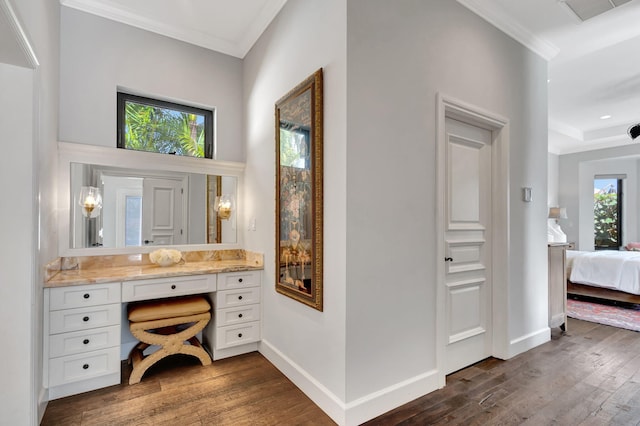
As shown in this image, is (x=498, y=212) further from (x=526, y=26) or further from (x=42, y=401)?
(x=42, y=401)

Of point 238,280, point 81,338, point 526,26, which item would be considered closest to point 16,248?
point 81,338

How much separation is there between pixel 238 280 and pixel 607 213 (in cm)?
869

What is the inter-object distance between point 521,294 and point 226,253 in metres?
2.80

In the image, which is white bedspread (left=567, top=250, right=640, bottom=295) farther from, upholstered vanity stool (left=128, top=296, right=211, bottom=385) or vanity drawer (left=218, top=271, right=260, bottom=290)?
upholstered vanity stool (left=128, top=296, right=211, bottom=385)

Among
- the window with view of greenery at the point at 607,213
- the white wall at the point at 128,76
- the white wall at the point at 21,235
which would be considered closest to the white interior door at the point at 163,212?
the white wall at the point at 128,76

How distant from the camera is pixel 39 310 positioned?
6.29 ft

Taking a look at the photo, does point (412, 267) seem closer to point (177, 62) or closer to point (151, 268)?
point (151, 268)

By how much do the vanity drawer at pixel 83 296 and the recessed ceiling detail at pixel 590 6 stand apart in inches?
158

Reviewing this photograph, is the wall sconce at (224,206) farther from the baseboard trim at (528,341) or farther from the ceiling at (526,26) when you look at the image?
the baseboard trim at (528,341)

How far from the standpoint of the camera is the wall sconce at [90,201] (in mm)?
2562

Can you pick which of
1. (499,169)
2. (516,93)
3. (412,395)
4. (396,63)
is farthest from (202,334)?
(516,93)

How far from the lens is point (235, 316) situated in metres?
2.72

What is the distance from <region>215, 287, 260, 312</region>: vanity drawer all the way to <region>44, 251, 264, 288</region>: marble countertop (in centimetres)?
19

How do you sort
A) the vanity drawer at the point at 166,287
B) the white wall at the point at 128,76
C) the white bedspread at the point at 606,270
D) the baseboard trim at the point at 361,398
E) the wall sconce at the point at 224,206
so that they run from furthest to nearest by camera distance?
1. the white bedspread at the point at 606,270
2. the wall sconce at the point at 224,206
3. the white wall at the point at 128,76
4. the vanity drawer at the point at 166,287
5. the baseboard trim at the point at 361,398
